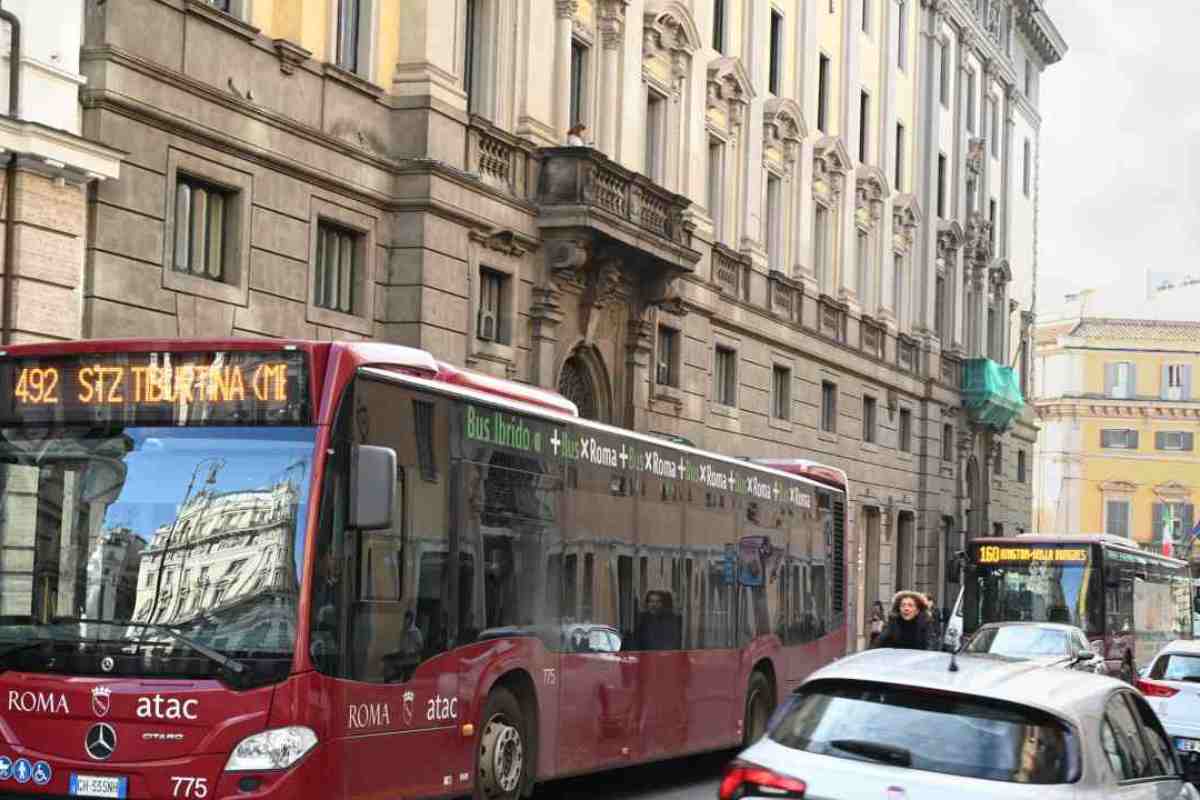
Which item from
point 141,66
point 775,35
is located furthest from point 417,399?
point 775,35

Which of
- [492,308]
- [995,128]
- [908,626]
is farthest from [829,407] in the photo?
[908,626]

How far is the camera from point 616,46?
32375mm

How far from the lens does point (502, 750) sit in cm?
1381

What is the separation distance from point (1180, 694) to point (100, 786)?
1230cm

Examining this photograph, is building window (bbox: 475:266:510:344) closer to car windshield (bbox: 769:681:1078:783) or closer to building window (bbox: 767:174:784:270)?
building window (bbox: 767:174:784:270)

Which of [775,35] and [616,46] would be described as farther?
[775,35]

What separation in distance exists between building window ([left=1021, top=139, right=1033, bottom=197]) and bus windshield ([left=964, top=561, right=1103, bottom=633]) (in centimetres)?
3449

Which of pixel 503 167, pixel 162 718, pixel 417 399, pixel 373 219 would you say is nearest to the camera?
pixel 162 718

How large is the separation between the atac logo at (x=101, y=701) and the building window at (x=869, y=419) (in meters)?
38.4

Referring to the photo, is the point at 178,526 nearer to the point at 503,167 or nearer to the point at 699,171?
the point at 503,167

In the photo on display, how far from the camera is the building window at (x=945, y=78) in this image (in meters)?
55.1

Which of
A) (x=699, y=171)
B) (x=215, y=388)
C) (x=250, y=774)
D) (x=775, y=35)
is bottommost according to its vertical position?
(x=250, y=774)

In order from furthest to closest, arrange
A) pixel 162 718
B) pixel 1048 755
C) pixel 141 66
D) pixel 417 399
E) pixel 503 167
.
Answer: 1. pixel 503 167
2. pixel 141 66
3. pixel 417 399
4. pixel 162 718
5. pixel 1048 755

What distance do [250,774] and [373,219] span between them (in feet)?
50.4
